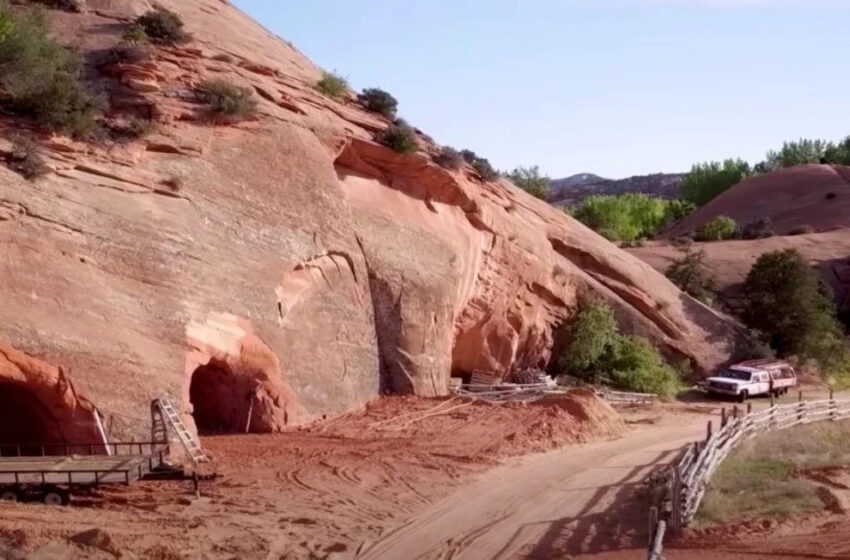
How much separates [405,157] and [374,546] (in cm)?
1623

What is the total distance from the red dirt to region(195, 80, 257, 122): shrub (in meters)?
7.62

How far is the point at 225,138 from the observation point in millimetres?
25000

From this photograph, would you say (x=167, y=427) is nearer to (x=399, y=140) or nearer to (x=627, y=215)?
(x=399, y=140)

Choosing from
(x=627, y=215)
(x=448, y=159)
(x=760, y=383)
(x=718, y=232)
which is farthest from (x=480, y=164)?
(x=627, y=215)

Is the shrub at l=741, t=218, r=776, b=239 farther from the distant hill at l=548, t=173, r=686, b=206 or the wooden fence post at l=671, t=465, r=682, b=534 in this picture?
the distant hill at l=548, t=173, r=686, b=206

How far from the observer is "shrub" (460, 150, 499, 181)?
113 feet

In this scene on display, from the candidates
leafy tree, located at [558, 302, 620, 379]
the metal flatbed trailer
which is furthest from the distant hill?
the metal flatbed trailer

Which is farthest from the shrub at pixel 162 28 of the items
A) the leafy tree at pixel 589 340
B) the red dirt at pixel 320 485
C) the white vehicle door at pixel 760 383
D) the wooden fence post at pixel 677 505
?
the white vehicle door at pixel 760 383

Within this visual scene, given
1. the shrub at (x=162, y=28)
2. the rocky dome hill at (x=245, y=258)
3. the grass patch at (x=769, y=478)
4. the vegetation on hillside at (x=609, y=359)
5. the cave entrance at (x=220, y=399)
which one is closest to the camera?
the grass patch at (x=769, y=478)

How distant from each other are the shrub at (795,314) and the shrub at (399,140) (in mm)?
17239

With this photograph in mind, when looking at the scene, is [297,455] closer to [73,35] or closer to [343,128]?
[343,128]

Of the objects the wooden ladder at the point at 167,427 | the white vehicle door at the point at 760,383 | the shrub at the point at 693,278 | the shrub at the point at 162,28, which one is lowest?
the white vehicle door at the point at 760,383

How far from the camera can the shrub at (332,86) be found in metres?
30.7

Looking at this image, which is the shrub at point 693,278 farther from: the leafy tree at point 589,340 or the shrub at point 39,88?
the shrub at point 39,88
